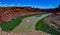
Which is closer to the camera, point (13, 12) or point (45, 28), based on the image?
point (45, 28)

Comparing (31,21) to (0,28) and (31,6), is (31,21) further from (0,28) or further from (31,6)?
(0,28)

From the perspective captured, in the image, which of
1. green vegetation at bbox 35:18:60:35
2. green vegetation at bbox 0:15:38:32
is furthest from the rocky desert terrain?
green vegetation at bbox 35:18:60:35

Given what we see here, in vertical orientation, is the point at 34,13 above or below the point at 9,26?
above

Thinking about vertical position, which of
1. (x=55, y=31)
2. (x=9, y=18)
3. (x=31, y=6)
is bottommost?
(x=55, y=31)

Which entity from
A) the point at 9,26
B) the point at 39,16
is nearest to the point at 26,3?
the point at 39,16

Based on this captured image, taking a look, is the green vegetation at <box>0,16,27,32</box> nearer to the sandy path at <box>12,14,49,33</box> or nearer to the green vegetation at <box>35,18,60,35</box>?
the sandy path at <box>12,14,49,33</box>

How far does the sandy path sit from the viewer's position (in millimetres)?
2553

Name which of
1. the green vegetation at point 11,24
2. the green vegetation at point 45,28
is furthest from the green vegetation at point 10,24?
the green vegetation at point 45,28

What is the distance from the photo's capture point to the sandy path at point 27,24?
2553 millimetres

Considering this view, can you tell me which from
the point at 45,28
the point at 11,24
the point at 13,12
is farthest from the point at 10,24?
the point at 45,28

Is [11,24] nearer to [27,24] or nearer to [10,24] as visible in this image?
[10,24]

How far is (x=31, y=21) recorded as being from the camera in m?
2.61

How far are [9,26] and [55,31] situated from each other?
2.49 feet

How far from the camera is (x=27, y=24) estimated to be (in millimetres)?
2590
